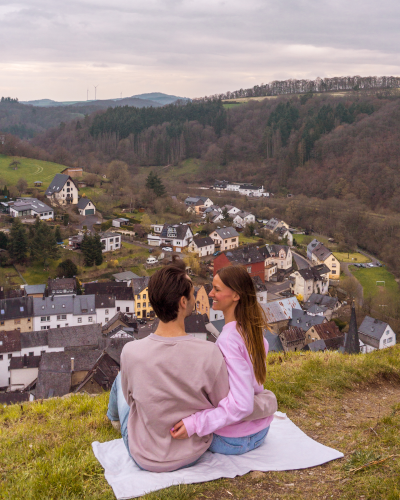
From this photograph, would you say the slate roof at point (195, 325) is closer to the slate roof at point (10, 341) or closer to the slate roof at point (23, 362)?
the slate roof at point (23, 362)

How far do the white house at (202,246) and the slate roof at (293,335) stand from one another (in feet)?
53.5

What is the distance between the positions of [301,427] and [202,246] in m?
36.2

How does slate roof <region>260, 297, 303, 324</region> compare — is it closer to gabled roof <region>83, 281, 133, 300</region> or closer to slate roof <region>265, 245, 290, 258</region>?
gabled roof <region>83, 281, 133, 300</region>

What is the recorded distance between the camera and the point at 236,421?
290 centimetres

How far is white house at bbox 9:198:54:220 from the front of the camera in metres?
40.7

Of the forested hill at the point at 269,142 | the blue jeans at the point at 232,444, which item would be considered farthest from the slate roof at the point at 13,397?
the forested hill at the point at 269,142

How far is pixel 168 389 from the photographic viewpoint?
2.81m

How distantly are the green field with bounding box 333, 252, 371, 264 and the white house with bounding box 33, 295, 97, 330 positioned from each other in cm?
2488

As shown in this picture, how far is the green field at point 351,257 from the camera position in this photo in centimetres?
4290

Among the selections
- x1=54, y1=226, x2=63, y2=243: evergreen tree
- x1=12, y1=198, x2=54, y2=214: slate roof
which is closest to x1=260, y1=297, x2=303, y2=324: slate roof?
x1=54, y1=226, x2=63, y2=243: evergreen tree

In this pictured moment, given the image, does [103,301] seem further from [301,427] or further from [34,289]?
[301,427]

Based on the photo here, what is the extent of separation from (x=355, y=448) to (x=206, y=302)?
939 inches

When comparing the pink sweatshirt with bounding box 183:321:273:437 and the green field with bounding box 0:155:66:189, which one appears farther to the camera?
the green field with bounding box 0:155:66:189

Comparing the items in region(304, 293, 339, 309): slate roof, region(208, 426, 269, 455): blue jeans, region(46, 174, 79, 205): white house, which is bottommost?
region(304, 293, 339, 309): slate roof
